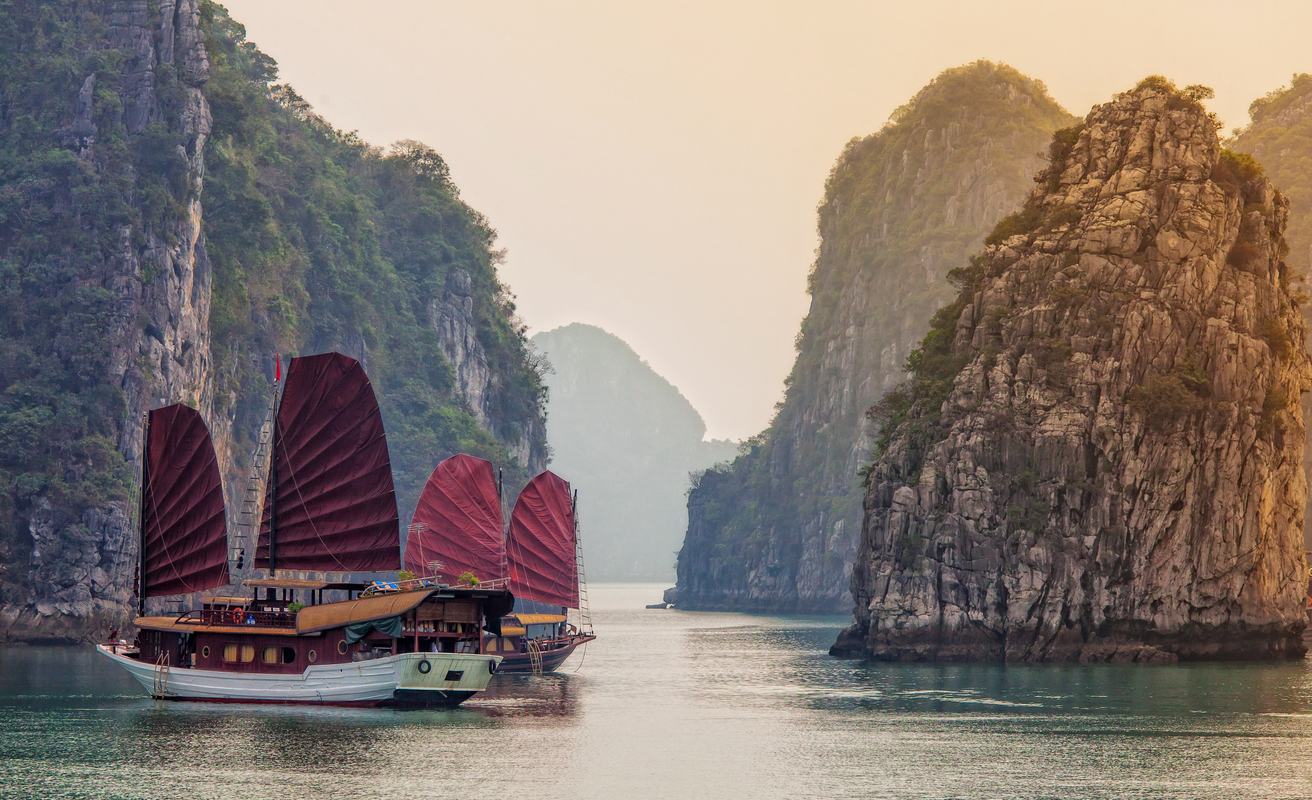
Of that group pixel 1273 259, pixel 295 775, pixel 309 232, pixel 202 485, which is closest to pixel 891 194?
pixel 309 232

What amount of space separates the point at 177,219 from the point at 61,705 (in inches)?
1663

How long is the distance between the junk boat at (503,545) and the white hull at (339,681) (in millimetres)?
13237

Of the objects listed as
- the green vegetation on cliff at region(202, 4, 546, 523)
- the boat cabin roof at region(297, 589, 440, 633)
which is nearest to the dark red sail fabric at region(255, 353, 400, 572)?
the boat cabin roof at region(297, 589, 440, 633)

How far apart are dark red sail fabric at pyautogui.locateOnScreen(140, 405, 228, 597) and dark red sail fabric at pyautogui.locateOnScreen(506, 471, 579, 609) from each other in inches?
710

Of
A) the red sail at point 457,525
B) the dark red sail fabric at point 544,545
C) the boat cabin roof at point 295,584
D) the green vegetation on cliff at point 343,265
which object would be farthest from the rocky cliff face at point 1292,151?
the boat cabin roof at point 295,584

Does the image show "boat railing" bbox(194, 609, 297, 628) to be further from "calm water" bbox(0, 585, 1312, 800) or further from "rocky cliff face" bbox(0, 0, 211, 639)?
"rocky cliff face" bbox(0, 0, 211, 639)

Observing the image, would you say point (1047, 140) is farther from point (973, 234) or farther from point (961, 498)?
point (961, 498)

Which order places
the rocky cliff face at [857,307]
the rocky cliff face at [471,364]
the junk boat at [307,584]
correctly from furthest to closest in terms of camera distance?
the rocky cliff face at [857,307] → the rocky cliff face at [471,364] → the junk boat at [307,584]

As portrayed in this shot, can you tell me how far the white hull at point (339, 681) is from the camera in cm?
3597

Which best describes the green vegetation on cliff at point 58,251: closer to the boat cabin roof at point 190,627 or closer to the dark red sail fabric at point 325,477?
the boat cabin roof at point 190,627

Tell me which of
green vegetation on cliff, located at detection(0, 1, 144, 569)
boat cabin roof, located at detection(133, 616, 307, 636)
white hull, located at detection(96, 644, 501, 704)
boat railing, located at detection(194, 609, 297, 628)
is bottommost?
white hull, located at detection(96, 644, 501, 704)

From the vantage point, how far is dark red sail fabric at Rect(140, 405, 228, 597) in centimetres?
3838

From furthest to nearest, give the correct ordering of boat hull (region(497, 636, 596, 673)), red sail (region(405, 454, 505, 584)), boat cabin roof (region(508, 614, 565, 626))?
boat cabin roof (region(508, 614, 565, 626))
red sail (region(405, 454, 505, 584))
boat hull (region(497, 636, 596, 673))

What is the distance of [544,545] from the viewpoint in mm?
57094
